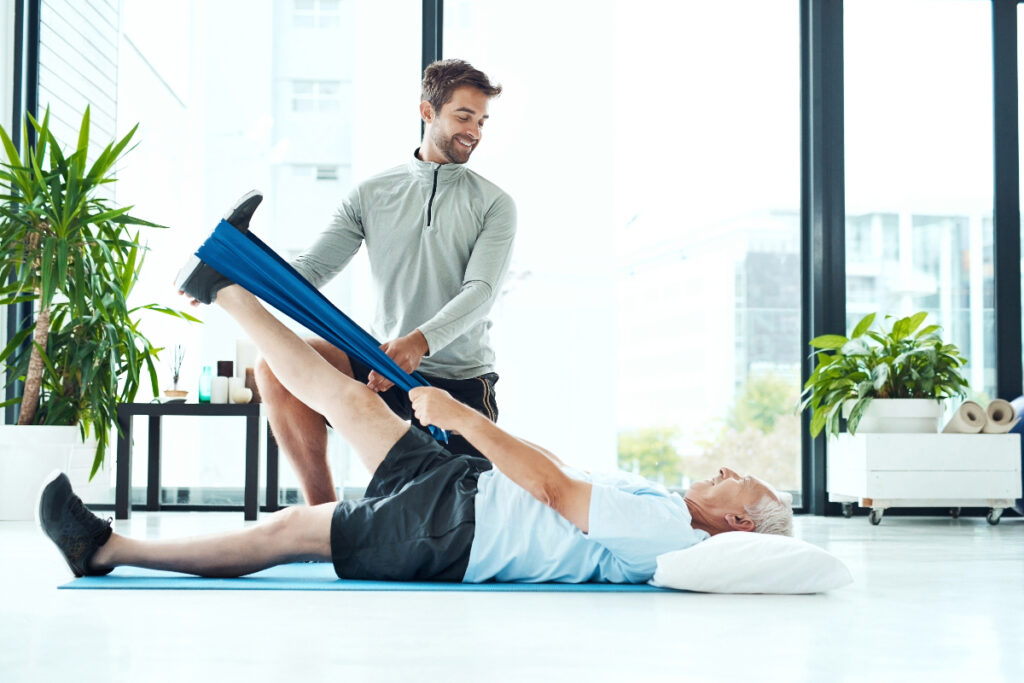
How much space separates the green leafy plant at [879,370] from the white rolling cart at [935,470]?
0.64 ft

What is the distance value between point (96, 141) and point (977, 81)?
442 centimetres

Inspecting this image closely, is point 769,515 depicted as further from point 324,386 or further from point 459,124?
point 459,124

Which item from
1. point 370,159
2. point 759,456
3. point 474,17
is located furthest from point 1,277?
point 759,456

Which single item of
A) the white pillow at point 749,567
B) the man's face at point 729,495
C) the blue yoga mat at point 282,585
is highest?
the man's face at point 729,495

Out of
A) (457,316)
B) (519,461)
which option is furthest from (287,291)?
(519,461)

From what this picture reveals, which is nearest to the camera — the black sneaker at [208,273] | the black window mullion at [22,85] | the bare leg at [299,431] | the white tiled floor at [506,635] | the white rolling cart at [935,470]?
the white tiled floor at [506,635]

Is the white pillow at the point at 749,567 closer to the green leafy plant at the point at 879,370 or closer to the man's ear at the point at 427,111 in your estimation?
the man's ear at the point at 427,111

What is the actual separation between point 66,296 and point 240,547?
Answer: 235 centimetres

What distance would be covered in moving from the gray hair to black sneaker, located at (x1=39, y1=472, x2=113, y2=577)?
149 centimetres

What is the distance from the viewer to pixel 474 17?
5.07 m

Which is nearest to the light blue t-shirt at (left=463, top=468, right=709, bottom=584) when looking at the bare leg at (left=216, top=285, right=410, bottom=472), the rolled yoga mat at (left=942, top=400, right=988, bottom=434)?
the bare leg at (left=216, top=285, right=410, bottom=472)

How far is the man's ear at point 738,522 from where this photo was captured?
2.42 m

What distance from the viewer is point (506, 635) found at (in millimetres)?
1819

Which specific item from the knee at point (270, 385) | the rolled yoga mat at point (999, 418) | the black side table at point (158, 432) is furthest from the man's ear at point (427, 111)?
the rolled yoga mat at point (999, 418)
